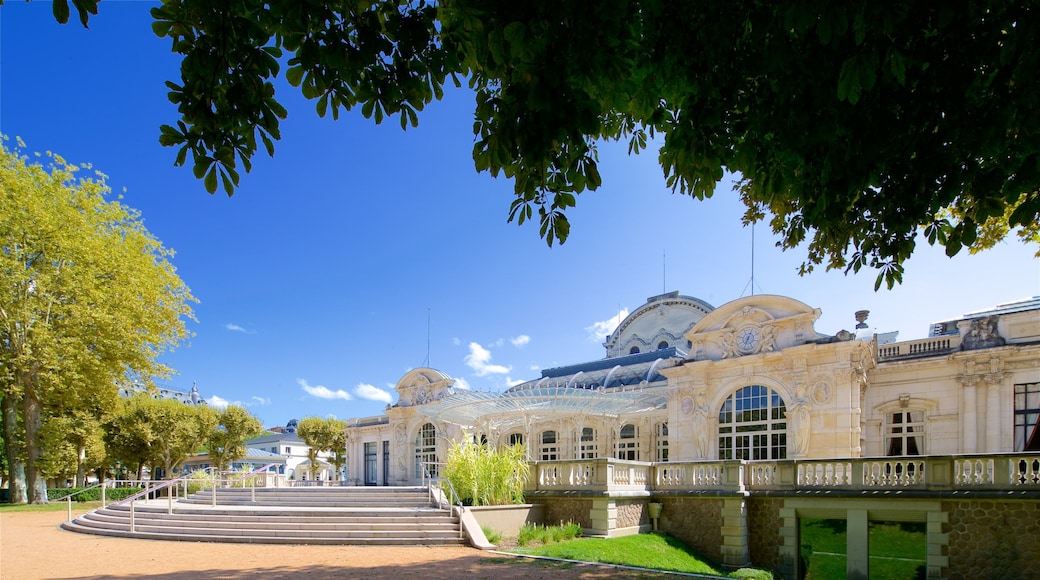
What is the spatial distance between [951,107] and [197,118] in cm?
497

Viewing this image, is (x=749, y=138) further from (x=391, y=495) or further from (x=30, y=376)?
(x=30, y=376)

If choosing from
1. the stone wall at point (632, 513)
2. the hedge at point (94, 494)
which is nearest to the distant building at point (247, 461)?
the hedge at point (94, 494)

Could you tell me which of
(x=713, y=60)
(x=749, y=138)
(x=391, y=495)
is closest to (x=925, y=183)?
(x=749, y=138)

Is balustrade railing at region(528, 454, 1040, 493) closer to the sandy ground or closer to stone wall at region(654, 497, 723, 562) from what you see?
stone wall at region(654, 497, 723, 562)

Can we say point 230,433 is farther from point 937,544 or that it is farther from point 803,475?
point 937,544

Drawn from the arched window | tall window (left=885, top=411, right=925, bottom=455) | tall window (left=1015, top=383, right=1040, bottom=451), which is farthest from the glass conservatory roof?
tall window (left=1015, top=383, right=1040, bottom=451)

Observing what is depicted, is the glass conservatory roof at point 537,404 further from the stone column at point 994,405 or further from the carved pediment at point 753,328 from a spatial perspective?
the stone column at point 994,405

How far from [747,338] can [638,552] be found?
10.4m

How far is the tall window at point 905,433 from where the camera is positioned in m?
18.8

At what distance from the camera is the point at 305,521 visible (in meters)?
12.3

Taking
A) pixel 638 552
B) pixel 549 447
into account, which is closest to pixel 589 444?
pixel 549 447

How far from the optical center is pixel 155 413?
3131 cm

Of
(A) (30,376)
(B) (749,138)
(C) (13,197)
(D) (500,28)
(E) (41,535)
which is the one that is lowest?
(E) (41,535)

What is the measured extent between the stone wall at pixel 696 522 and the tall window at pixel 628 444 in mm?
10173
